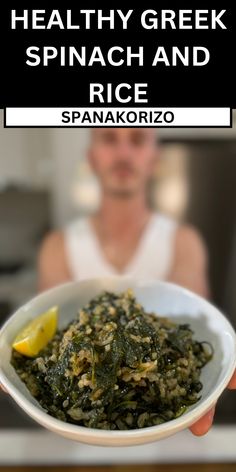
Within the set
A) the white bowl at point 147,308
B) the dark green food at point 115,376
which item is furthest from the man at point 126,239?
the dark green food at point 115,376

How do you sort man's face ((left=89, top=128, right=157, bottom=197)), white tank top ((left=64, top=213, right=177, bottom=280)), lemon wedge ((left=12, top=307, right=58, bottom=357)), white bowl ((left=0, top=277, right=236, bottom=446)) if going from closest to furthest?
white bowl ((left=0, top=277, right=236, bottom=446)) → lemon wedge ((left=12, top=307, right=58, bottom=357)) → man's face ((left=89, top=128, right=157, bottom=197)) → white tank top ((left=64, top=213, right=177, bottom=280))

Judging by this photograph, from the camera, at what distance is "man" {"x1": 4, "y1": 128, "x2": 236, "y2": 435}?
1.30 m

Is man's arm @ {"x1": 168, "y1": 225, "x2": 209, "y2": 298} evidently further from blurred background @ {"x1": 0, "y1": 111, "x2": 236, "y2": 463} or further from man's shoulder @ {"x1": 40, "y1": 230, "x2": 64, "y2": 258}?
man's shoulder @ {"x1": 40, "y1": 230, "x2": 64, "y2": 258}

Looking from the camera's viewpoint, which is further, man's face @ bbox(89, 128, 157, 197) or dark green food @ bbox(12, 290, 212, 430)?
man's face @ bbox(89, 128, 157, 197)

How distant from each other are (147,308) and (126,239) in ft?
1.73

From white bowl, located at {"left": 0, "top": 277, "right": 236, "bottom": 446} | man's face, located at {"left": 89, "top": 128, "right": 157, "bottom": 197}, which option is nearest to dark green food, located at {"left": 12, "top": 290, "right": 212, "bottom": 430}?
white bowl, located at {"left": 0, "top": 277, "right": 236, "bottom": 446}

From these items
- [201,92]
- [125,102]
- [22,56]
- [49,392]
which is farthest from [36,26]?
[49,392]

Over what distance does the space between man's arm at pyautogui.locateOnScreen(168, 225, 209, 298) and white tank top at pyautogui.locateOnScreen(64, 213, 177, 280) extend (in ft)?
0.07

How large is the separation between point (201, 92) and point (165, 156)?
1.70ft

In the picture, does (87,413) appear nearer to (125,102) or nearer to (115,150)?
(125,102)

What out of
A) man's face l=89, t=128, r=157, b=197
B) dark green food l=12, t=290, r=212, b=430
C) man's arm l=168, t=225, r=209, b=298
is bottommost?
dark green food l=12, t=290, r=212, b=430

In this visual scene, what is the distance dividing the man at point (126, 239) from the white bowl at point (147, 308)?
0.43m

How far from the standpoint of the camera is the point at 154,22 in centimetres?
84

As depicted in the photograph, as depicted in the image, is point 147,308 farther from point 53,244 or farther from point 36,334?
point 53,244
